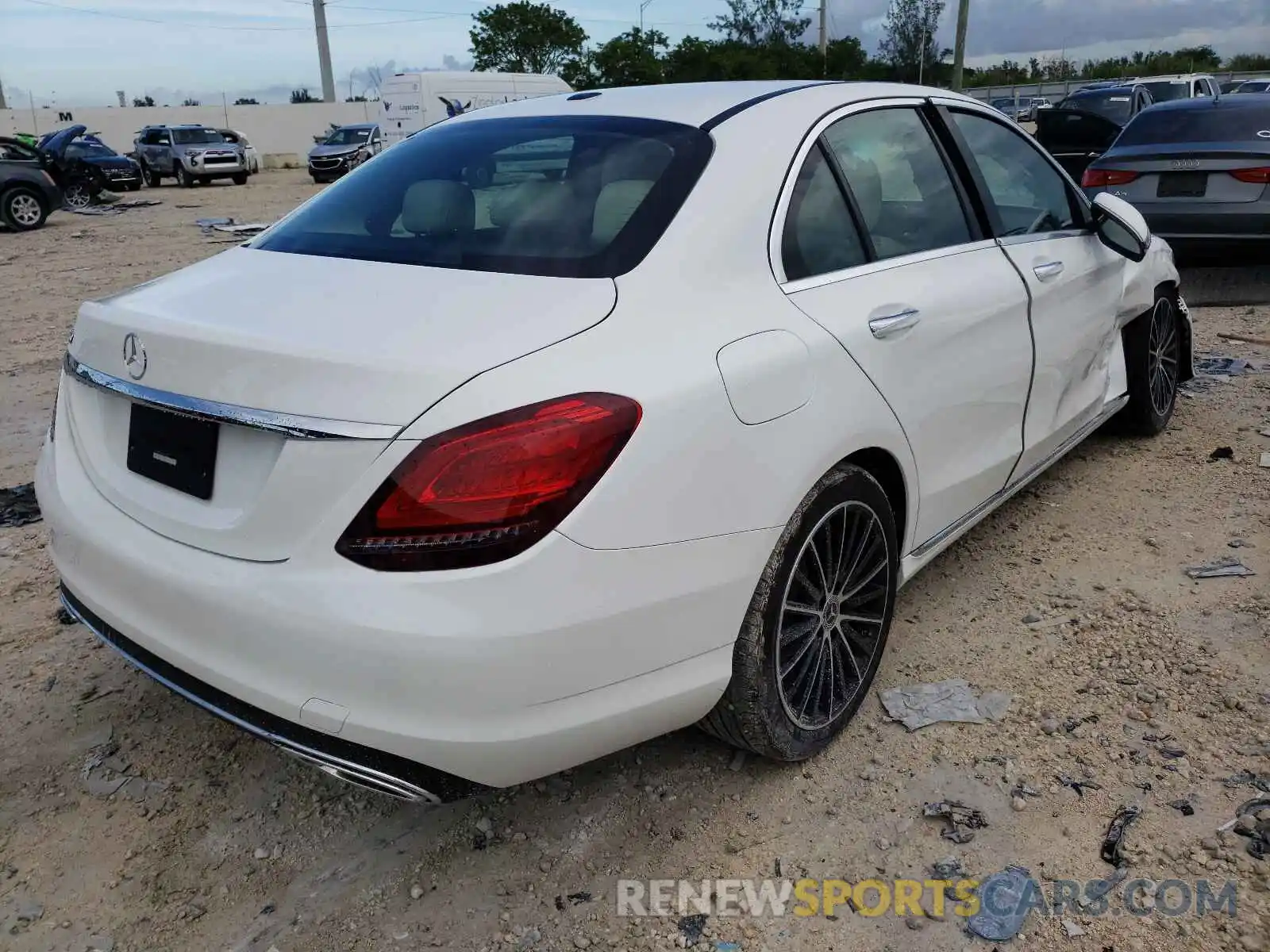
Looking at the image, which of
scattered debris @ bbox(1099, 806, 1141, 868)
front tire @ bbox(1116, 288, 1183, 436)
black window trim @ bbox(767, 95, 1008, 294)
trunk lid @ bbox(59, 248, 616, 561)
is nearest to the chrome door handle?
black window trim @ bbox(767, 95, 1008, 294)

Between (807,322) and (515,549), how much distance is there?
3.18 ft

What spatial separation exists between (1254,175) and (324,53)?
173ft

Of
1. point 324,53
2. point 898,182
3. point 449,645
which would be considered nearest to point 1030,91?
point 324,53

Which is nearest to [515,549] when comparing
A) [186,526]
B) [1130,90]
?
[186,526]

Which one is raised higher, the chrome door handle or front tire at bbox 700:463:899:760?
the chrome door handle

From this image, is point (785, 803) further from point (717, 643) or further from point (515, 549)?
point (515, 549)

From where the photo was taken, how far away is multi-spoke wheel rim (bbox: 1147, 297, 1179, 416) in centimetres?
473

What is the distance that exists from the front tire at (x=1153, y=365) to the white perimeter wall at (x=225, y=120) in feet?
134

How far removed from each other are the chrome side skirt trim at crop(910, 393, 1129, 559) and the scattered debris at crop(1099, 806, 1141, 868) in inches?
34.1

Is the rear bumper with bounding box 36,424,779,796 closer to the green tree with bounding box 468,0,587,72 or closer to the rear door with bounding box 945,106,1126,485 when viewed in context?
the rear door with bounding box 945,106,1126,485

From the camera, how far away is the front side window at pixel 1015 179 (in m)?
3.46

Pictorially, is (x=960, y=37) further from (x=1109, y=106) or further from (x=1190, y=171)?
(x=1190, y=171)

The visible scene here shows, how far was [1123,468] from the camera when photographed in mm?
4672

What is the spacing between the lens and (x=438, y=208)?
8.75 feet
